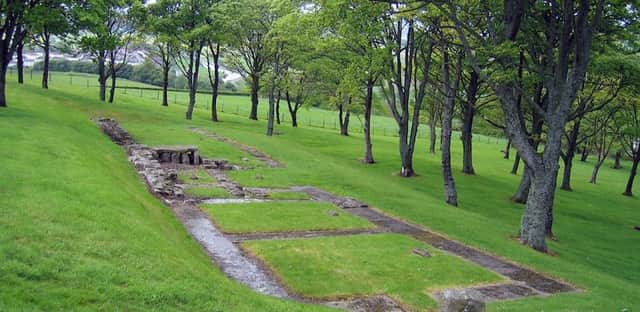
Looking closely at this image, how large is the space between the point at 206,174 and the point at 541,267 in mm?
17481

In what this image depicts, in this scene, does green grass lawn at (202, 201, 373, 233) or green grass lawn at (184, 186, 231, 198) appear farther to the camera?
green grass lawn at (184, 186, 231, 198)

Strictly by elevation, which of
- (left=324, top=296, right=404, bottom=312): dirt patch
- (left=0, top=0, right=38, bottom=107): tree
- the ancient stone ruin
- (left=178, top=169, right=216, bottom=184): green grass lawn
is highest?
(left=0, top=0, right=38, bottom=107): tree

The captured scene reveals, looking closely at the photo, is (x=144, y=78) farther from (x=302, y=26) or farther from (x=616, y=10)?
(x=616, y=10)

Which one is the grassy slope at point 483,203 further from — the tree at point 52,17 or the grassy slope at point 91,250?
the tree at point 52,17

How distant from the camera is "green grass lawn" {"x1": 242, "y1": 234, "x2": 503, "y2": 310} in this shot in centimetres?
1357

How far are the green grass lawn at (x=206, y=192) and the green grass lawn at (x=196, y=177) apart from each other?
5.42 ft

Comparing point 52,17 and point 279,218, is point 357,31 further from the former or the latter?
point 52,17

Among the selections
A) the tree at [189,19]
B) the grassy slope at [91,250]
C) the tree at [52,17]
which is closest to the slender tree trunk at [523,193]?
the grassy slope at [91,250]

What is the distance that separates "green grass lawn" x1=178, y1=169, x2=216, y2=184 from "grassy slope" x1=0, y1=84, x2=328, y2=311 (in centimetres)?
684

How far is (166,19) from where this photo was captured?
5059 centimetres

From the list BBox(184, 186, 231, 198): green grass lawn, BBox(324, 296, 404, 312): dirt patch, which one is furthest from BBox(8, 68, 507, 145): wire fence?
BBox(324, 296, 404, 312): dirt patch

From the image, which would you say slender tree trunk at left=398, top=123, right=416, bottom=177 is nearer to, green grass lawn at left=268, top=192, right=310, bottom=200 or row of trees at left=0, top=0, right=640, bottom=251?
row of trees at left=0, top=0, right=640, bottom=251

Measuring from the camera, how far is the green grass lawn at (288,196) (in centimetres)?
2436

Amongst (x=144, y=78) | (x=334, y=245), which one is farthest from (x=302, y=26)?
(x=144, y=78)
